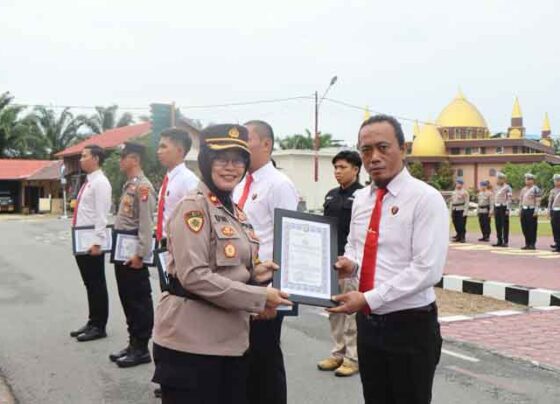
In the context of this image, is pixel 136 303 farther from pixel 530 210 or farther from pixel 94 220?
pixel 530 210

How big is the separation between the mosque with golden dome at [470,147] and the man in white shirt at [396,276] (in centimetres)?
4261

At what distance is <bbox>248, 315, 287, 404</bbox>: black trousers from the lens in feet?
10.1

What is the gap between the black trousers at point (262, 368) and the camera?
3090 mm

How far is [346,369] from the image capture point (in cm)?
465

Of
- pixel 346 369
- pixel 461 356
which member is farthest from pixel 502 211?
pixel 346 369

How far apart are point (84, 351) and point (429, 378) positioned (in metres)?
3.78

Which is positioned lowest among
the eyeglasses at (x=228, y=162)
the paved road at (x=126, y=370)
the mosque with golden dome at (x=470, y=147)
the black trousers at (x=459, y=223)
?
the paved road at (x=126, y=370)

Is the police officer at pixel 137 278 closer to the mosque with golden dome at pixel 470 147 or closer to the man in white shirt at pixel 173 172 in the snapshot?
the man in white shirt at pixel 173 172

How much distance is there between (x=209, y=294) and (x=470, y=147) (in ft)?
158

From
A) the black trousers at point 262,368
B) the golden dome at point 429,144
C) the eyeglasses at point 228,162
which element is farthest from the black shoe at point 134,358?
the golden dome at point 429,144

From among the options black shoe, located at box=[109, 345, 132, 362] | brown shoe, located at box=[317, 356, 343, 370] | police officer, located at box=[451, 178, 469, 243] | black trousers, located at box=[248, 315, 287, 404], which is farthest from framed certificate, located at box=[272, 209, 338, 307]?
police officer, located at box=[451, 178, 469, 243]

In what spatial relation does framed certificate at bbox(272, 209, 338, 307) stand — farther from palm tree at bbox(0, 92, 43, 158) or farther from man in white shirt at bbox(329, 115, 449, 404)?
palm tree at bbox(0, 92, 43, 158)

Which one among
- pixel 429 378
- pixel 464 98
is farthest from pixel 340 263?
pixel 464 98

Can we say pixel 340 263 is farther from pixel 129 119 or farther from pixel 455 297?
pixel 129 119
